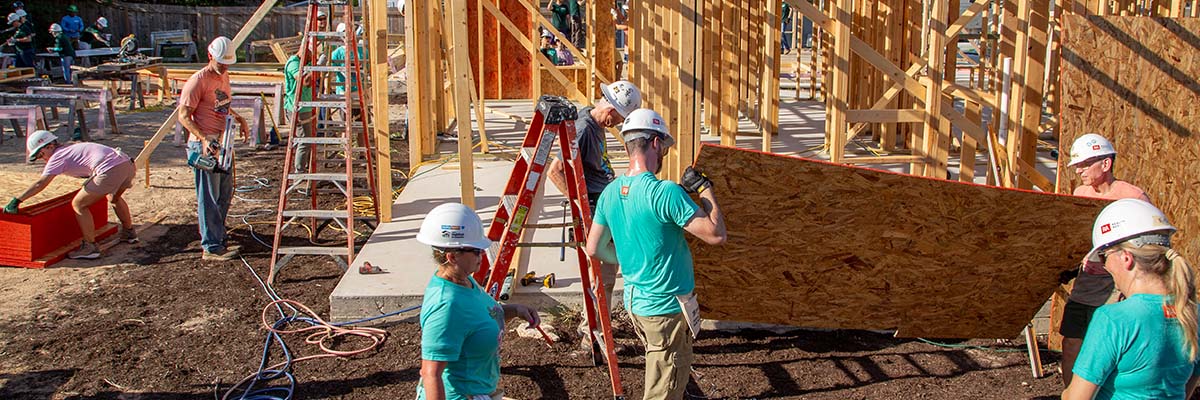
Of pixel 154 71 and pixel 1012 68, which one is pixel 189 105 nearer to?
pixel 1012 68

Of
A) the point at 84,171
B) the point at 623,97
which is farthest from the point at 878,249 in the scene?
the point at 84,171

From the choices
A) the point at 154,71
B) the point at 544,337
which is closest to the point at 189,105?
the point at 544,337

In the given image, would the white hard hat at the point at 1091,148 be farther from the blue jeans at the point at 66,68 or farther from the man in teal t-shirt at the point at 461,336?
the blue jeans at the point at 66,68

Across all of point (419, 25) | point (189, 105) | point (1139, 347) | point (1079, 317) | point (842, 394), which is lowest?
point (842, 394)

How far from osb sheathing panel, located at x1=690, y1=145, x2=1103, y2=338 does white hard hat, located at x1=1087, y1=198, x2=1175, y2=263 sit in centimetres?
172

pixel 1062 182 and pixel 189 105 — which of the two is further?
pixel 189 105

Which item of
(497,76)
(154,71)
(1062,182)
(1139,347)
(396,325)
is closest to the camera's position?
(1139,347)

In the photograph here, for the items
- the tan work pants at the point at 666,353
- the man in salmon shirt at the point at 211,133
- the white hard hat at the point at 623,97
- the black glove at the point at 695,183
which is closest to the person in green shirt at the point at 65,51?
the man in salmon shirt at the point at 211,133

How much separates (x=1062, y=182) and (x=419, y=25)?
271 inches

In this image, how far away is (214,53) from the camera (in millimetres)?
8508

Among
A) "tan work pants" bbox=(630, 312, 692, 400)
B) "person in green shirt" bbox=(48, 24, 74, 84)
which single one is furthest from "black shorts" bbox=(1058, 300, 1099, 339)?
"person in green shirt" bbox=(48, 24, 74, 84)

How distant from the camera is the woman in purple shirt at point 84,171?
844 cm

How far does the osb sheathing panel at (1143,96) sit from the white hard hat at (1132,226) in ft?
8.69

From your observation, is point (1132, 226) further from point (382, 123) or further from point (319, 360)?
point (382, 123)
